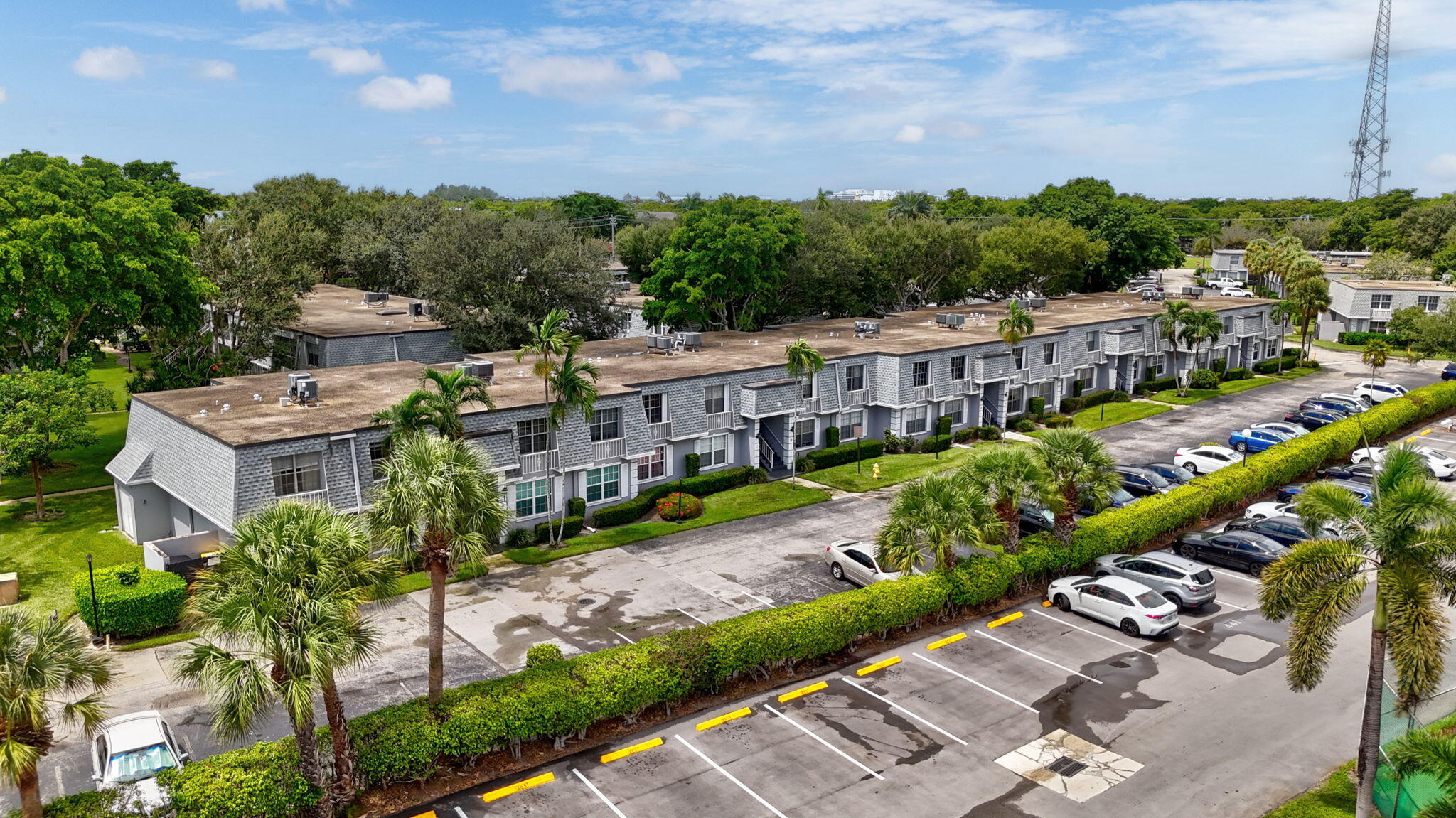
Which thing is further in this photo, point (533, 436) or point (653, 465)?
point (653, 465)

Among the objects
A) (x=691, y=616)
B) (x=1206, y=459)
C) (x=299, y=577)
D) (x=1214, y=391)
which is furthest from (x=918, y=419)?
(x=299, y=577)

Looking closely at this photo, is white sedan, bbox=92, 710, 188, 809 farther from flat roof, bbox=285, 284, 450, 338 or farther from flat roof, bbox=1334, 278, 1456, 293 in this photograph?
flat roof, bbox=1334, 278, 1456, 293

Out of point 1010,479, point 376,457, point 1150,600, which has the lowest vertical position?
point 1150,600

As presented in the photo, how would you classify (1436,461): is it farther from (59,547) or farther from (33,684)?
(59,547)

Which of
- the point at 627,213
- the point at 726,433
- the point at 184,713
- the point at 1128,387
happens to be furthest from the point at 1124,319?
the point at 627,213

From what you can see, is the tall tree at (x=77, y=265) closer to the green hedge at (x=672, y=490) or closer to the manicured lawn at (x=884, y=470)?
the green hedge at (x=672, y=490)

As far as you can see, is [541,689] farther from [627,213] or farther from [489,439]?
[627,213]
